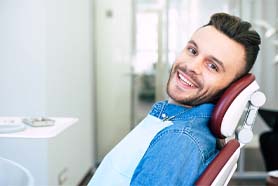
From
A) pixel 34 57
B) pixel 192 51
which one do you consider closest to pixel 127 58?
pixel 34 57

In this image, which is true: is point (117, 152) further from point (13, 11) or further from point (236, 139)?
point (13, 11)

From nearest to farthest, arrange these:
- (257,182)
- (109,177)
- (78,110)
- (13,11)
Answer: (109,177) → (13,11) → (78,110) → (257,182)

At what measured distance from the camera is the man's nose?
3.44 feet

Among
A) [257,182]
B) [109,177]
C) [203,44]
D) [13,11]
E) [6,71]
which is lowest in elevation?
[257,182]

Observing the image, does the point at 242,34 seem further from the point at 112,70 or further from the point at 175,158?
the point at 112,70

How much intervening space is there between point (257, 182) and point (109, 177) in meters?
2.58

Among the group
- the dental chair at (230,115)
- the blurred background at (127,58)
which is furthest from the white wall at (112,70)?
the dental chair at (230,115)

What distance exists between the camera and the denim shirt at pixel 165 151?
2.93 feet

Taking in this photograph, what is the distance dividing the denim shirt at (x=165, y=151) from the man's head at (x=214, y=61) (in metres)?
0.05

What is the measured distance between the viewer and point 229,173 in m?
1.06

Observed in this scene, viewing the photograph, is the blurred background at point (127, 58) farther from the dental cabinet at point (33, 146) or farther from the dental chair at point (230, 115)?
the dental chair at point (230, 115)

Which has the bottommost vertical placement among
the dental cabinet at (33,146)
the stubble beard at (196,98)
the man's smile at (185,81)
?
the dental cabinet at (33,146)

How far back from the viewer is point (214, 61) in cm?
104

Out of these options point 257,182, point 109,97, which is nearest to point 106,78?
point 109,97
